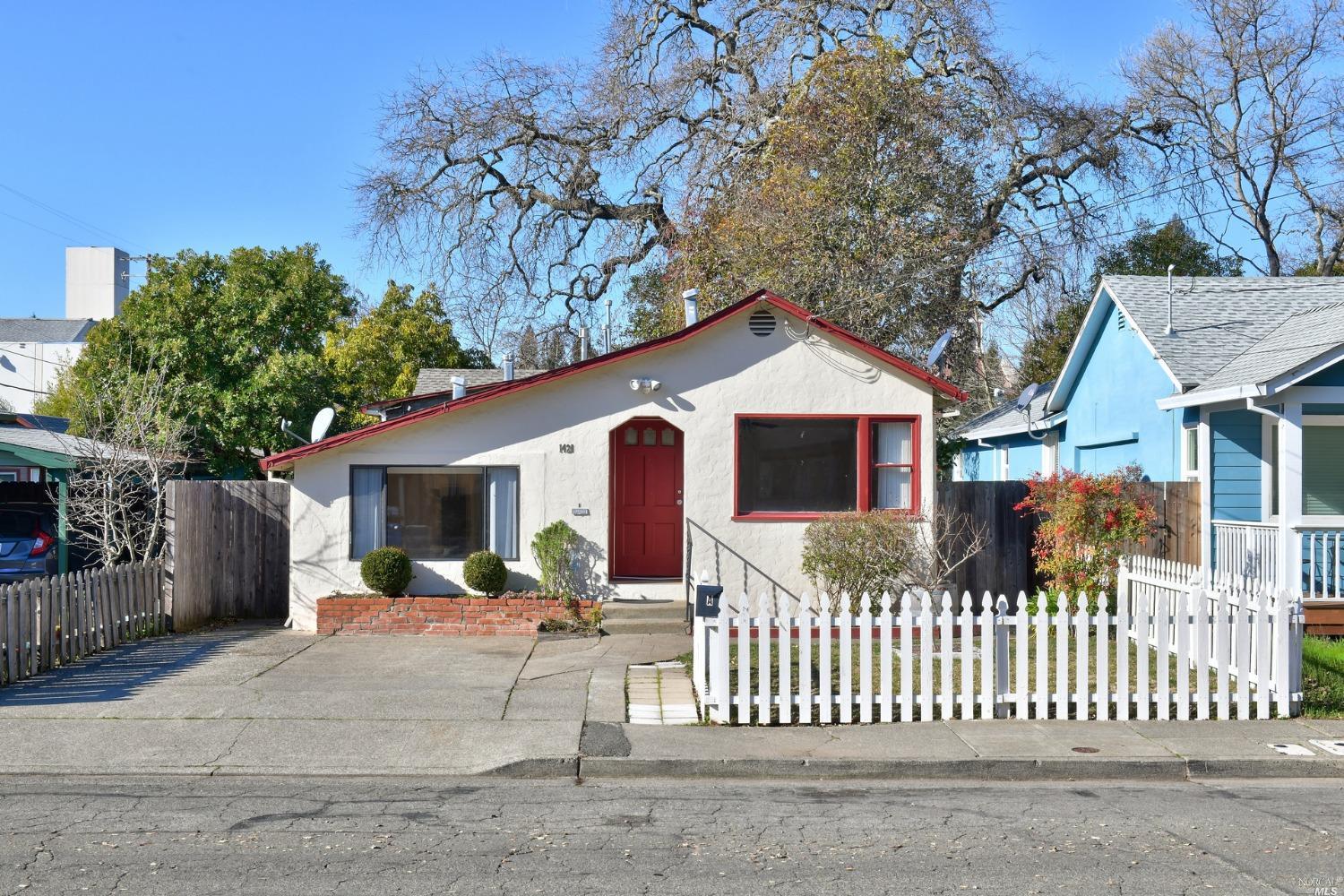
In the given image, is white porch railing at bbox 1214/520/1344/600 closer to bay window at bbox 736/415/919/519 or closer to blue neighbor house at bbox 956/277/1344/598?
blue neighbor house at bbox 956/277/1344/598

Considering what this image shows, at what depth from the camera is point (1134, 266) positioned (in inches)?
1185

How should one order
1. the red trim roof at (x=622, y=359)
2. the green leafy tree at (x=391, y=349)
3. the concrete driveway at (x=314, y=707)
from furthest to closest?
1. the green leafy tree at (x=391, y=349)
2. the red trim roof at (x=622, y=359)
3. the concrete driveway at (x=314, y=707)

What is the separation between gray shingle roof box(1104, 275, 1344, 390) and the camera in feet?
54.0

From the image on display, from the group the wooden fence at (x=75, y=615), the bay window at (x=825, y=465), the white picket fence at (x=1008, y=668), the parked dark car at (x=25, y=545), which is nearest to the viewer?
the white picket fence at (x=1008, y=668)

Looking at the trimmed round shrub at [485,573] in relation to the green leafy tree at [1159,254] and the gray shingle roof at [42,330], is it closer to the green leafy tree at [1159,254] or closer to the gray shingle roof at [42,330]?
the green leafy tree at [1159,254]

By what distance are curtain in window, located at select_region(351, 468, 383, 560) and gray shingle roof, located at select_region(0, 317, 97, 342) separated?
203 feet

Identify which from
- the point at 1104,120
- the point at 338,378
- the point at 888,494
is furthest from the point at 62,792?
the point at 1104,120

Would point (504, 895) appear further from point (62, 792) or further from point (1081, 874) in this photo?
point (62, 792)

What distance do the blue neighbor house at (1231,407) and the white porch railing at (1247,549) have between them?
16mm

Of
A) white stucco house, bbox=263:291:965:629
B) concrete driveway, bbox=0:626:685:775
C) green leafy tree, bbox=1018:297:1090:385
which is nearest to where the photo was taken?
concrete driveway, bbox=0:626:685:775

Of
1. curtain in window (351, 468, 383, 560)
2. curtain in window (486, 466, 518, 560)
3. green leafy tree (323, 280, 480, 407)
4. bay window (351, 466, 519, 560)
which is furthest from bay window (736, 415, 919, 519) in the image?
green leafy tree (323, 280, 480, 407)

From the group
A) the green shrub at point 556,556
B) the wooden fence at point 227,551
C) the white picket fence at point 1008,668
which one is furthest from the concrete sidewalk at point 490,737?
the green shrub at point 556,556

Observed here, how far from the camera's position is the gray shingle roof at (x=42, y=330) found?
6944cm

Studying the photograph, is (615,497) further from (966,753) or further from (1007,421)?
(1007,421)
